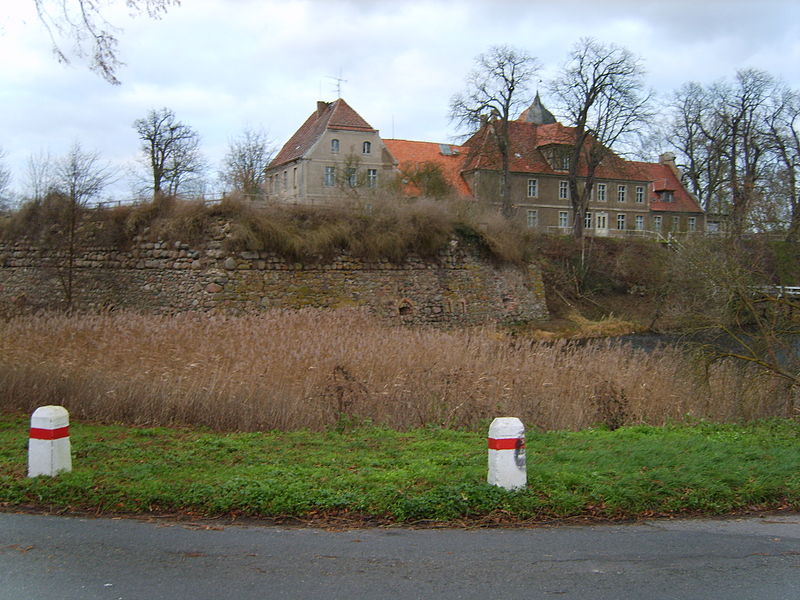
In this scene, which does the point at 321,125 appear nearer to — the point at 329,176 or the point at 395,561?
the point at 329,176

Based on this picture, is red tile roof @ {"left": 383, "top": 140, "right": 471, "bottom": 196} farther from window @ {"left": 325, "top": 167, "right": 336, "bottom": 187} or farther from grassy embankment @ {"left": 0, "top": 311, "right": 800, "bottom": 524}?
grassy embankment @ {"left": 0, "top": 311, "right": 800, "bottom": 524}

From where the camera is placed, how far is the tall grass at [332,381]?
9078 millimetres

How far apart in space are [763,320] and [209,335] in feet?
29.8

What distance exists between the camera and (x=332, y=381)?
9.61m

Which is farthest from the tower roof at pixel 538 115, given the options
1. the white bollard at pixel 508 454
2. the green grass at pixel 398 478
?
the white bollard at pixel 508 454

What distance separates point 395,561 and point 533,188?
Result: 4766 centimetres

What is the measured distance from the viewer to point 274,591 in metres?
4.36

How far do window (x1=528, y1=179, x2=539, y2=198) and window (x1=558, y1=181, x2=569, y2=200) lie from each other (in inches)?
70.0

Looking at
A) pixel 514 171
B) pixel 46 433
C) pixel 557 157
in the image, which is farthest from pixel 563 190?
pixel 46 433

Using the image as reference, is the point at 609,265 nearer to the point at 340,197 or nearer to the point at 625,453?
the point at 340,197

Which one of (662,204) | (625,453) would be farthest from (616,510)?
(662,204)

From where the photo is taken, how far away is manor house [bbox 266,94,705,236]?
41031 millimetres

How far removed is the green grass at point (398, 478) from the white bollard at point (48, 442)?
117 millimetres

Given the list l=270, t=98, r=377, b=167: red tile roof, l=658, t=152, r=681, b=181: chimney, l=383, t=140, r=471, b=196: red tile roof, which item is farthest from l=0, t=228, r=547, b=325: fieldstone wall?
l=658, t=152, r=681, b=181: chimney
